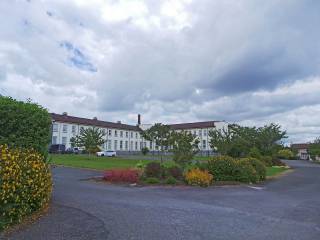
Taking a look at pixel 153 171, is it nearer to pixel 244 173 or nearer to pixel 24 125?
pixel 244 173

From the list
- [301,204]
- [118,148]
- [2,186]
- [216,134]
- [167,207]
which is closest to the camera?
[2,186]

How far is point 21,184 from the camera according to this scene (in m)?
6.73

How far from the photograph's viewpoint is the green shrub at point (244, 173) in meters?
18.6

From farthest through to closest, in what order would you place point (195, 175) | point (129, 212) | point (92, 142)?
point (92, 142), point (195, 175), point (129, 212)

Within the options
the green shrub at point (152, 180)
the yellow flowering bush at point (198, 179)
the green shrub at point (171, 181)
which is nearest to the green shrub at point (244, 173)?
the yellow flowering bush at point (198, 179)

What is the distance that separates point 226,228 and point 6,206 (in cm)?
445

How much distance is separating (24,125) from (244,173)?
45.3ft

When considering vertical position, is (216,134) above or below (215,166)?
above

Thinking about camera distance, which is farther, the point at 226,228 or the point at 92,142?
the point at 92,142

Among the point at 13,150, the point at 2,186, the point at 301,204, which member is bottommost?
the point at 301,204

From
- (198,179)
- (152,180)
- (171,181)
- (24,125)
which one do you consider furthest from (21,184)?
(198,179)

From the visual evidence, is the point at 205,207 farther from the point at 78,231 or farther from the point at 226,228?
the point at 78,231

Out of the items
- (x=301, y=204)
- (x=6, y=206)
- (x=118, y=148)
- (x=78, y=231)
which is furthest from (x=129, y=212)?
(x=118, y=148)

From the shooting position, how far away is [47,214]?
7.71 metres
